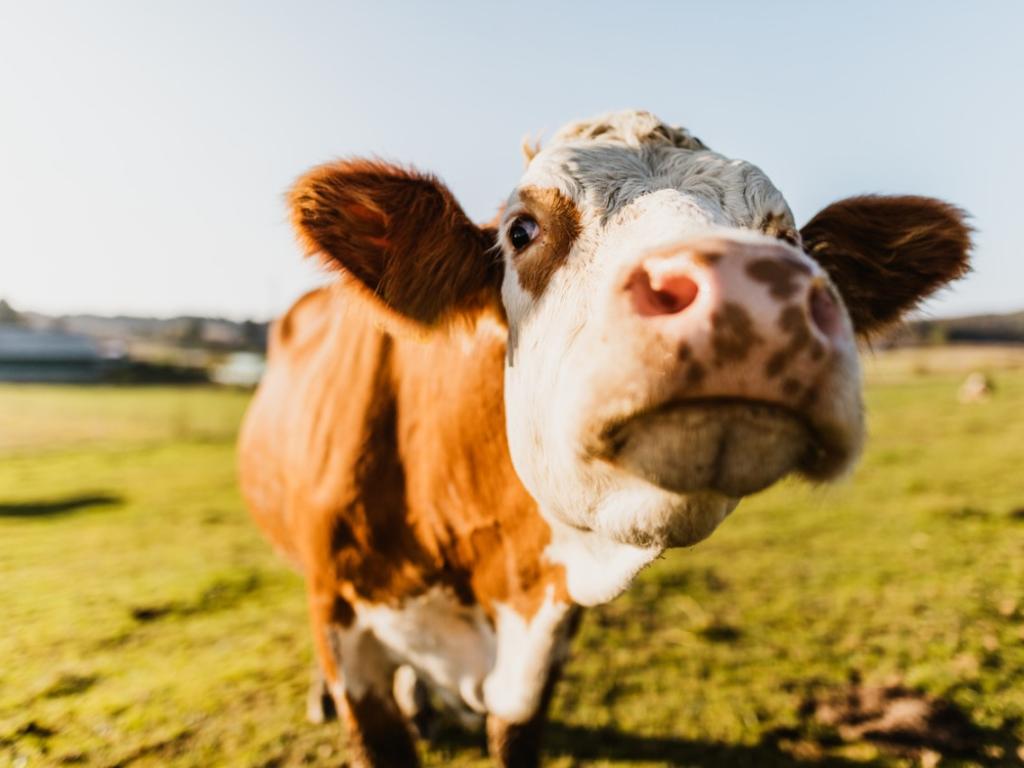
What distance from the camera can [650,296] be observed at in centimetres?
120

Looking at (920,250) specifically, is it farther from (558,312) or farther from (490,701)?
(490,701)

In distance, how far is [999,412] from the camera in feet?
50.3

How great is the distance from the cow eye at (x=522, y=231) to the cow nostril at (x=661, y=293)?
607 millimetres

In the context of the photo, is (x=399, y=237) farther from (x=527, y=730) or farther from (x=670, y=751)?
(x=670, y=751)

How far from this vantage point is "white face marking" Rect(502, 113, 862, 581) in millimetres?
1209

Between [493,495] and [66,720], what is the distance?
9.18 feet

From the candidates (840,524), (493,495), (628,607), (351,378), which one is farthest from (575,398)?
(840,524)

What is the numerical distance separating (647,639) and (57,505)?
7.46 m

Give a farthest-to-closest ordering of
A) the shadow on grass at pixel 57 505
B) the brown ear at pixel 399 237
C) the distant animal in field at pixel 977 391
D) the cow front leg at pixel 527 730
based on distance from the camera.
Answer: the distant animal in field at pixel 977 391 < the shadow on grass at pixel 57 505 < the cow front leg at pixel 527 730 < the brown ear at pixel 399 237

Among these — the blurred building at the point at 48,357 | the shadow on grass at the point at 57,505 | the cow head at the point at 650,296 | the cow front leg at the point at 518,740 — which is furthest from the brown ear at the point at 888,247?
the blurred building at the point at 48,357

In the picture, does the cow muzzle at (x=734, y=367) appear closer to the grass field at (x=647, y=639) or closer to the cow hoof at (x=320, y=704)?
the grass field at (x=647, y=639)

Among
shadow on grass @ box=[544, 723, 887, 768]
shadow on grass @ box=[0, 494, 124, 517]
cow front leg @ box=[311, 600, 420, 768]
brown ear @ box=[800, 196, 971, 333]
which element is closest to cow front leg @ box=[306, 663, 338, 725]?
cow front leg @ box=[311, 600, 420, 768]

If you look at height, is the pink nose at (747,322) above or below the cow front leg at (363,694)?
above

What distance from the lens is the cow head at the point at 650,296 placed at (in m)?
1.13
